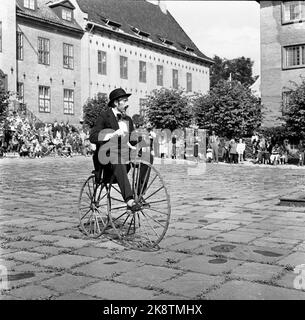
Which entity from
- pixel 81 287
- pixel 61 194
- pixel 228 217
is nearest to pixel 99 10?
pixel 61 194

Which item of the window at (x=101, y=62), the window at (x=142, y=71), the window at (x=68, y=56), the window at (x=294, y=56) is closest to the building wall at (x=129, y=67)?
the window at (x=101, y=62)

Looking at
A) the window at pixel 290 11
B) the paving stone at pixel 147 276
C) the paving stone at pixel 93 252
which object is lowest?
the paving stone at pixel 147 276

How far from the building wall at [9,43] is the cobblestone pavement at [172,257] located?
2530 cm

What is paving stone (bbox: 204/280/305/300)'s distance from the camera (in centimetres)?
374

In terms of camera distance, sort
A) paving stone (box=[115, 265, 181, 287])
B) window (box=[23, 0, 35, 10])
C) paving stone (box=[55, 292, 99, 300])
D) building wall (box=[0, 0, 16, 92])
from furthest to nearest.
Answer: window (box=[23, 0, 35, 10]) → building wall (box=[0, 0, 16, 92]) → paving stone (box=[115, 265, 181, 287]) → paving stone (box=[55, 292, 99, 300])

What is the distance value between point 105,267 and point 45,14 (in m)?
34.9

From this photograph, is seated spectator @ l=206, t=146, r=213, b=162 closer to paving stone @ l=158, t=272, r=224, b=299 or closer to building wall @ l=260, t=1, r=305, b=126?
building wall @ l=260, t=1, r=305, b=126

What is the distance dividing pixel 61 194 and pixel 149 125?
2429cm

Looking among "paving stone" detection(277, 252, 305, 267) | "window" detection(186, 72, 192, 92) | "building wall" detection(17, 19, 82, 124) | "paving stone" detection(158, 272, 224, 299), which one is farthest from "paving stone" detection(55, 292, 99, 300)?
"window" detection(186, 72, 192, 92)

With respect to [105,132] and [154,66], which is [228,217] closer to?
[105,132]

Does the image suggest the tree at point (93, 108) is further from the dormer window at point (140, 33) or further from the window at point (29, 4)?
the dormer window at point (140, 33)

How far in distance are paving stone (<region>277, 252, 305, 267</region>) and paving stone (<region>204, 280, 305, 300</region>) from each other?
2.82 ft

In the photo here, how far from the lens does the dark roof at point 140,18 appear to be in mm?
41781

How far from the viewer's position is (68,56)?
3809 cm
